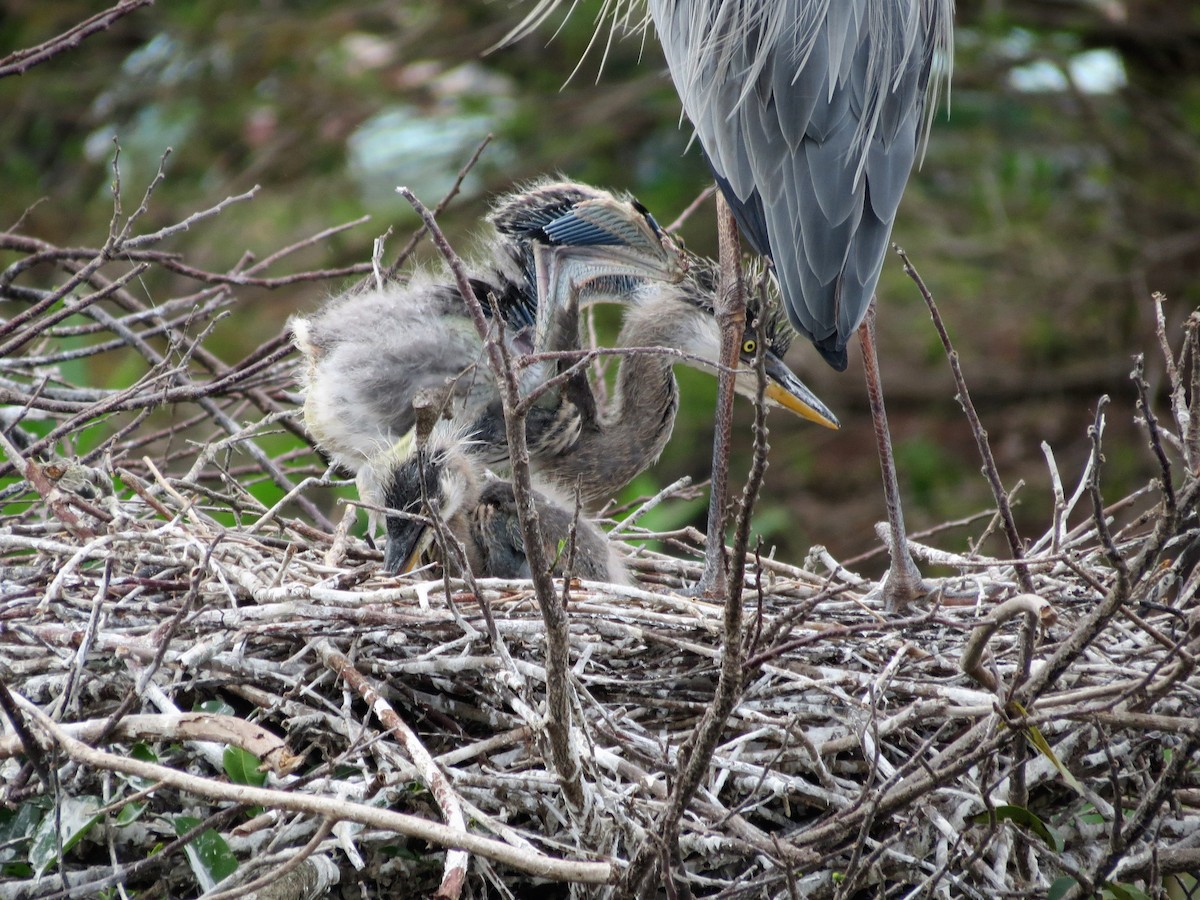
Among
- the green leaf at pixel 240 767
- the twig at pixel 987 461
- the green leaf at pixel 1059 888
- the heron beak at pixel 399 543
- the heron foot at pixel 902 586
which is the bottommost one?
the heron foot at pixel 902 586

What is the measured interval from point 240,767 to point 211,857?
129 mm

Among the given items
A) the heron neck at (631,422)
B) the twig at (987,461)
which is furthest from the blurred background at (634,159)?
the twig at (987,461)

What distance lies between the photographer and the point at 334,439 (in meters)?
2.79

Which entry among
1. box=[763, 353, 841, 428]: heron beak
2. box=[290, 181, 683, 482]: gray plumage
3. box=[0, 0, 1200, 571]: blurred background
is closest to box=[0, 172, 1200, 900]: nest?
box=[290, 181, 683, 482]: gray plumage

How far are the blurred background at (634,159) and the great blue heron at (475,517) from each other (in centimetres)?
212

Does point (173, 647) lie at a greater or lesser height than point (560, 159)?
greater

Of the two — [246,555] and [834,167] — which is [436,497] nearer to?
[246,555]

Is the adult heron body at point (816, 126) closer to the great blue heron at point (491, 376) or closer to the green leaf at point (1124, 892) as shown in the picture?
the great blue heron at point (491, 376)

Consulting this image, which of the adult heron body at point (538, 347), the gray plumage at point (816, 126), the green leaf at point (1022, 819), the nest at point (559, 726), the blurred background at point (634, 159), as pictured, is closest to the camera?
the nest at point (559, 726)

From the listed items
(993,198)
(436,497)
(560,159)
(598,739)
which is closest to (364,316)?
(436,497)

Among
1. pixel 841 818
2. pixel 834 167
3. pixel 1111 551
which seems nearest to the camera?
pixel 1111 551

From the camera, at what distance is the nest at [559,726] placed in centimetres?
170

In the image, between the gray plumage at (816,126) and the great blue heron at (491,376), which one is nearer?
the gray plumage at (816,126)

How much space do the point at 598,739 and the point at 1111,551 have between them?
2.68 ft
